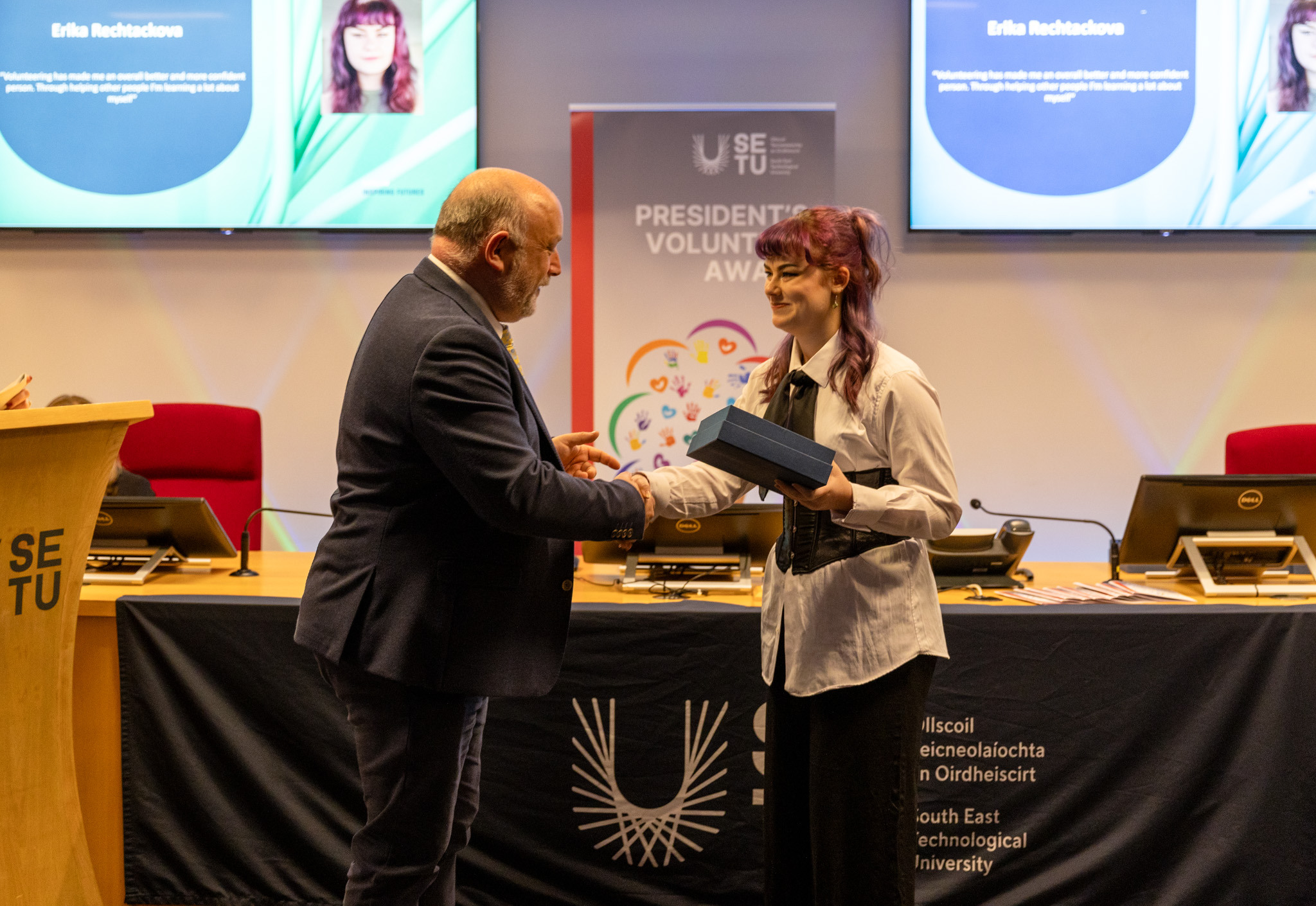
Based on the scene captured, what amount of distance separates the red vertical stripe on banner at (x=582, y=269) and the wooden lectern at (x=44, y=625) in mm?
2631

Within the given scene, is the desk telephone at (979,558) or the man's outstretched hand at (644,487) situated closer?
the man's outstretched hand at (644,487)

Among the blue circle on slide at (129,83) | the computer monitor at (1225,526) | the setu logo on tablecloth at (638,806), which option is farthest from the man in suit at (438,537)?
the blue circle on slide at (129,83)

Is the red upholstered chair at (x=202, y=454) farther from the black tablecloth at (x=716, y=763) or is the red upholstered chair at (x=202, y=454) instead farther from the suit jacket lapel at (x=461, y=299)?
the suit jacket lapel at (x=461, y=299)

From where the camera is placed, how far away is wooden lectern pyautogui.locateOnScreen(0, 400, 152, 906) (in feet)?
5.16

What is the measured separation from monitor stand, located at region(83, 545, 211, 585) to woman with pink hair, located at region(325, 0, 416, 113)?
2277 millimetres

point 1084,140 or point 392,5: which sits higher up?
point 392,5

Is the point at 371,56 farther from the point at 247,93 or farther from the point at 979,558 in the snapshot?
the point at 979,558

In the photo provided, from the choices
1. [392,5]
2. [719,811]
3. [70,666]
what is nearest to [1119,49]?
[392,5]

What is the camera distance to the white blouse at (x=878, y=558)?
169 cm

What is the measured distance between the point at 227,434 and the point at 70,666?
1.87 metres

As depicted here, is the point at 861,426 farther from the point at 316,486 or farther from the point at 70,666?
the point at 316,486

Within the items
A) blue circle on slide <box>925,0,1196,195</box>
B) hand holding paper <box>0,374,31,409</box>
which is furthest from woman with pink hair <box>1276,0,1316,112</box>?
hand holding paper <box>0,374,31,409</box>

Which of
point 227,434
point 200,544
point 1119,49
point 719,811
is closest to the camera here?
point 719,811

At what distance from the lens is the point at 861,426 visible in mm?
1772
